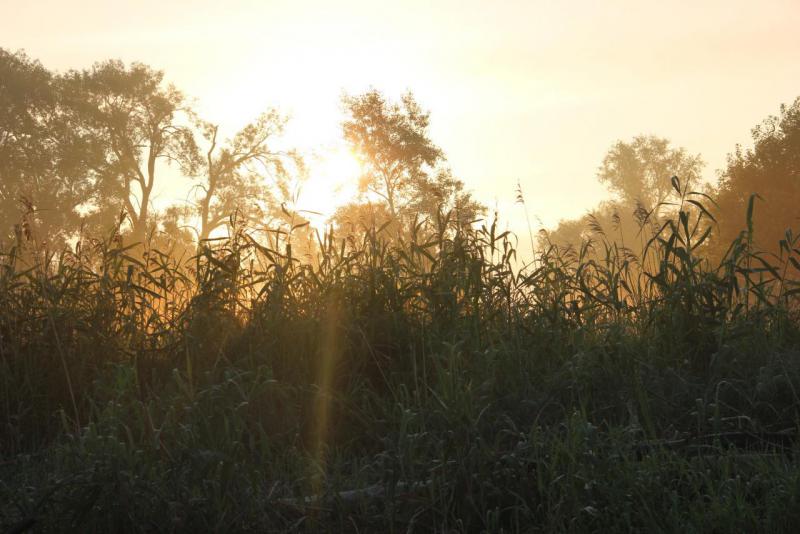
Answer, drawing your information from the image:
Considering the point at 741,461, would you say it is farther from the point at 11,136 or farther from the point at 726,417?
the point at 11,136

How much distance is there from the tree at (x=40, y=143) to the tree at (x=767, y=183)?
28.7 m

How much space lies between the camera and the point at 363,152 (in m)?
41.5

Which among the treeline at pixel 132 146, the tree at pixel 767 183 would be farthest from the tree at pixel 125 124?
the tree at pixel 767 183

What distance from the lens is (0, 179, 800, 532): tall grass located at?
3410 mm

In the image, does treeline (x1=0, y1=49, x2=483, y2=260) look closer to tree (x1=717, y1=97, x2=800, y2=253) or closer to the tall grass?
A: tree (x1=717, y1=97, x2=800, y2=253)

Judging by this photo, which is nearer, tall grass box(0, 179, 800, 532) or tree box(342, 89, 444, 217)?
tall grass box(0, 179, 800, 532)

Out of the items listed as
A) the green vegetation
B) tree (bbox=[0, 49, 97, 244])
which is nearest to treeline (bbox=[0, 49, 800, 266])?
tree (bbox=[0, 49, 97, 244])

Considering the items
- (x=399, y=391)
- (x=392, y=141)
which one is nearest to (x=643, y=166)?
→ (x=392, y=141)

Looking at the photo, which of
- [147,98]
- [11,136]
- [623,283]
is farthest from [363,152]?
[623,283]

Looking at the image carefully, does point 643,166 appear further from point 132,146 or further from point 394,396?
point 394,396

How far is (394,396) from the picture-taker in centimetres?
425

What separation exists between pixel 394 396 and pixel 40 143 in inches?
1584

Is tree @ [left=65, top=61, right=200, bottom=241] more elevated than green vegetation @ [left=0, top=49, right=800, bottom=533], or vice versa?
tree @ [left=65, top=61, right=200, bottom=241]

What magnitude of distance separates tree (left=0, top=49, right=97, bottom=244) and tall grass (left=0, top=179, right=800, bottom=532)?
115 feet
